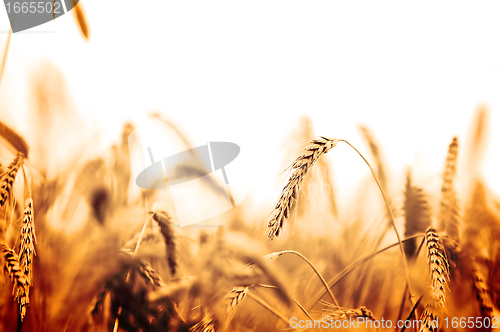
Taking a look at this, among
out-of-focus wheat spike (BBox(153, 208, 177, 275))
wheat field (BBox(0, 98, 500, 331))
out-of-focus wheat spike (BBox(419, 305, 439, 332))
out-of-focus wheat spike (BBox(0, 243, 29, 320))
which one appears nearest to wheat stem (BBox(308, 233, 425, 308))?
wheat field (BBox(0, 98, 500, 331))

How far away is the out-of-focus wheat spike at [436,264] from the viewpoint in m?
0.80

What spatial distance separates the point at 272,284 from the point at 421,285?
1.38 feet

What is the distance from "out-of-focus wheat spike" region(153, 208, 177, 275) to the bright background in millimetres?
263

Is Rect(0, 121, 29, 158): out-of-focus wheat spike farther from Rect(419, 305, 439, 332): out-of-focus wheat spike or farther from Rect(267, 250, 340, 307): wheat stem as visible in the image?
Rect(419, 305, 439, 332): out-of-focus wheat spike

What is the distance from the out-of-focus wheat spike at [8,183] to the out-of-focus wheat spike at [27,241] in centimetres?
6

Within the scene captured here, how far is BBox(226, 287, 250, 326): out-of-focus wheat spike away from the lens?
0.84m

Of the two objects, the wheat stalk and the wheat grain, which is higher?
the wheat stalk

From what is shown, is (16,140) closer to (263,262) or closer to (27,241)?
(27,241)

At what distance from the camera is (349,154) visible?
34.3 inches

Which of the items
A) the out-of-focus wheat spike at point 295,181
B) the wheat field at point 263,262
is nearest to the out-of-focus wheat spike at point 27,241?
the wheat field at point 263,262

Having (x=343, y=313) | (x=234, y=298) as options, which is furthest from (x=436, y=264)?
(x=234, y=298)

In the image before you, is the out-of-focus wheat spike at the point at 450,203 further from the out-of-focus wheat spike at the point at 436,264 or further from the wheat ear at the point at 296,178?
the wheat ear at the point at 296,178

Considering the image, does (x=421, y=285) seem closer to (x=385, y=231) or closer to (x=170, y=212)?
(x=385, y=231)

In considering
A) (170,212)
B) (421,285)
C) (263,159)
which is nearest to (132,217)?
(170,212)
